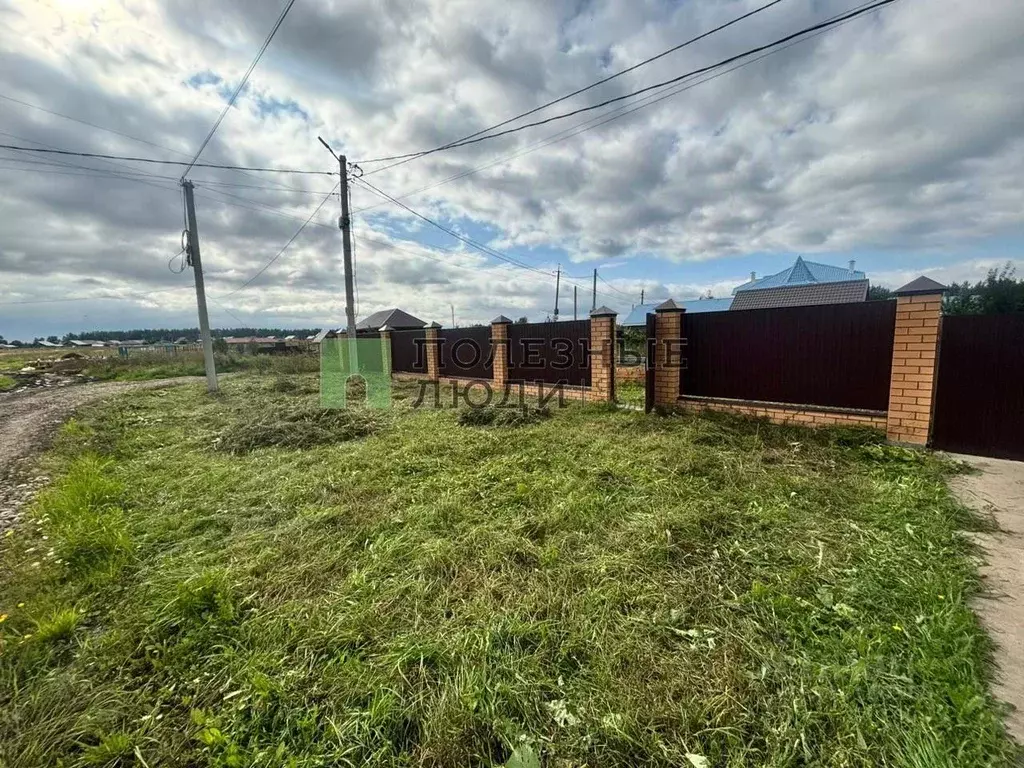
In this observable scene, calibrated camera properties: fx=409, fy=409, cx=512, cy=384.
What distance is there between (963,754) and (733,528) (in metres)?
1.44

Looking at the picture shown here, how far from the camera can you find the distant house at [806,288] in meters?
18.2

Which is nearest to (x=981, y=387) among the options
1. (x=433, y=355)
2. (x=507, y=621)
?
(x=507, y=621)

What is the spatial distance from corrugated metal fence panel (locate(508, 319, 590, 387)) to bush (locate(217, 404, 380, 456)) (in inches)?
130

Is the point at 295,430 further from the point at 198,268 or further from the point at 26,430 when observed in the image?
the point at 198,268

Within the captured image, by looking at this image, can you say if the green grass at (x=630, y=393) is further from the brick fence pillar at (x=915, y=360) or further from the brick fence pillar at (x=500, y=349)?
the brick fence pillar at (x=915, y=360)

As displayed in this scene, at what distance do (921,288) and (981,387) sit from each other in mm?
1053

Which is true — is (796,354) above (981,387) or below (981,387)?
above

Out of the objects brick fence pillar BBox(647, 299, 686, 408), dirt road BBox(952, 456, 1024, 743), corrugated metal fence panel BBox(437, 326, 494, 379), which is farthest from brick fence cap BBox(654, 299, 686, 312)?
corrugated metal fence panel BBox(437, 326, 494, 379)

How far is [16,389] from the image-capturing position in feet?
38.6

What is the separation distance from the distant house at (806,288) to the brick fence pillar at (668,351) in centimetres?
1215

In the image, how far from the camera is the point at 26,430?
634cm

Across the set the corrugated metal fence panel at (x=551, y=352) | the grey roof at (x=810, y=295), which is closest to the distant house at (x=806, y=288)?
the grey roof at (x=810, y=295)

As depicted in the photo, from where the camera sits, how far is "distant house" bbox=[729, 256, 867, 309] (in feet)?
59.7

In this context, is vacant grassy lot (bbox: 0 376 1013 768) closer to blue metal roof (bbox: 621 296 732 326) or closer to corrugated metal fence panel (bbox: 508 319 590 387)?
corrugated metal fence panel (bbox: 508 319 590 387)
